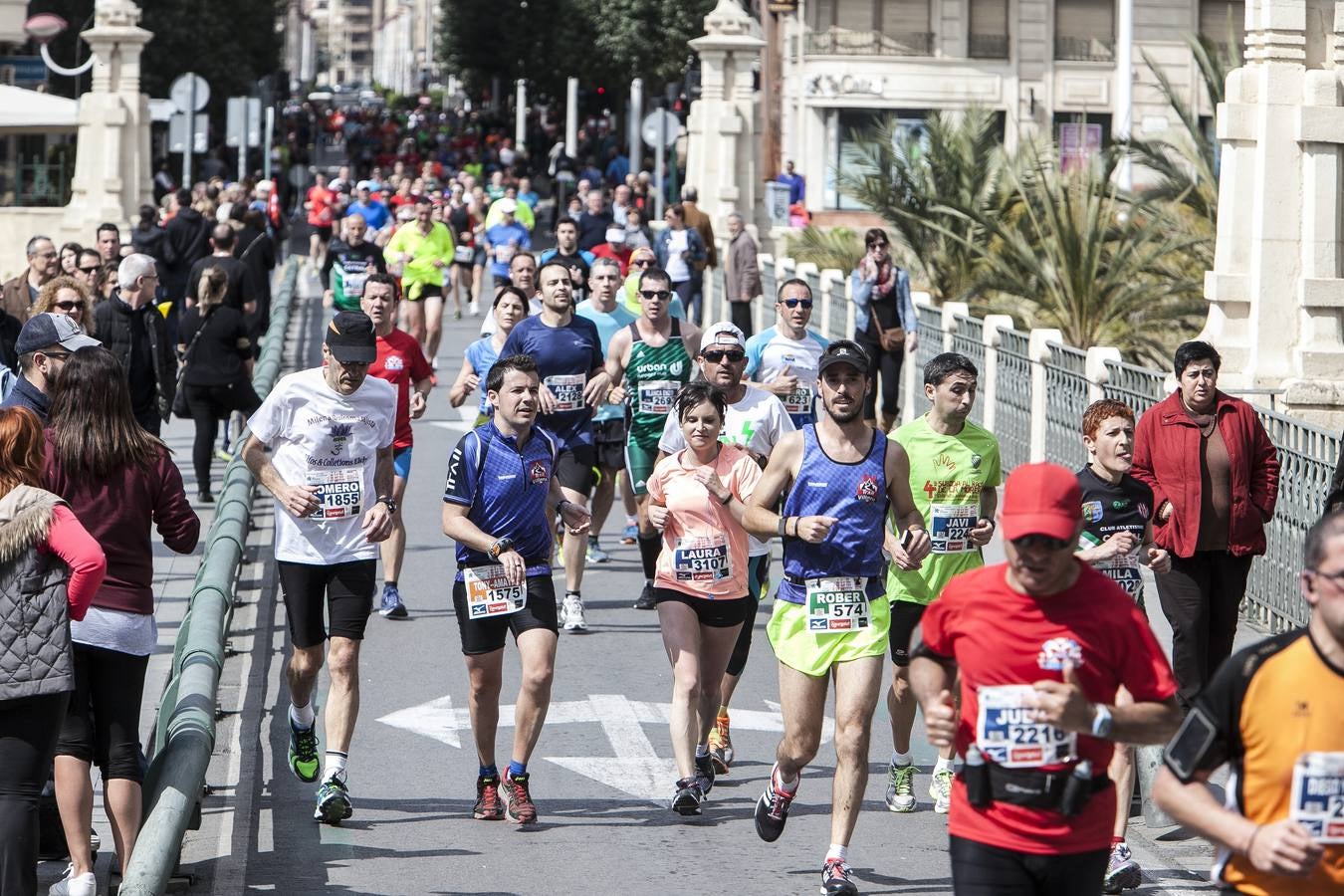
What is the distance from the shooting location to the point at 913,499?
29.0ft

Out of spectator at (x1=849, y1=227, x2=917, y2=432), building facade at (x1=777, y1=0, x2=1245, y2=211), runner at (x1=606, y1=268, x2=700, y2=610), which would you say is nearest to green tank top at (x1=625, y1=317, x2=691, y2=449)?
runner at (x1=606, y1=268, x2=700, y2=610)

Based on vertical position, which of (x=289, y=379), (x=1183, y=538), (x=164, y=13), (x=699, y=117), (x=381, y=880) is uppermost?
(x=164, y=13)

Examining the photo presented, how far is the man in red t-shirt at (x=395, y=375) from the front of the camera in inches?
456

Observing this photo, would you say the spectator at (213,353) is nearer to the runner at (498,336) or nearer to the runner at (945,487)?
the runner at (498,336)

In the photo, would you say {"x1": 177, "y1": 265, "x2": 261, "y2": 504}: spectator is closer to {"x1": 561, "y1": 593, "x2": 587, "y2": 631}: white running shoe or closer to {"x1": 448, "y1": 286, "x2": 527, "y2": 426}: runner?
{"x1": 448, "y1": 286, "x2": 527, "y2": 426}: runner

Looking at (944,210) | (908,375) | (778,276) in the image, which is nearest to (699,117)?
(778,276)

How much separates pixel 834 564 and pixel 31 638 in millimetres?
2820

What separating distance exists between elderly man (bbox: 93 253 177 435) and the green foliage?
13.9m

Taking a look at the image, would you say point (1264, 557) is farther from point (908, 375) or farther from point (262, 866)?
point (908, 375)

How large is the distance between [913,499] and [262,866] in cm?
276

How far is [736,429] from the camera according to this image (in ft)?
33.6

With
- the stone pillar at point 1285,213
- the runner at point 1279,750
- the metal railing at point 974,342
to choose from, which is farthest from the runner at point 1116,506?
the metal railing at point 974,342

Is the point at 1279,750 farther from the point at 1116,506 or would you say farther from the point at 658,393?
the point at 658,393

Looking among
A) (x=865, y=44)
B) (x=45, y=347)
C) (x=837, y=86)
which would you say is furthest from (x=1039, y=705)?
(x=865, y=44)
